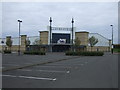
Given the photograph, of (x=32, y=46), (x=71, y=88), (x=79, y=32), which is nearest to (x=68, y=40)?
(x=79, y=32)

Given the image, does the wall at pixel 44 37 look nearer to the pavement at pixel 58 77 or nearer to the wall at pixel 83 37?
the wall at pixel 83 37

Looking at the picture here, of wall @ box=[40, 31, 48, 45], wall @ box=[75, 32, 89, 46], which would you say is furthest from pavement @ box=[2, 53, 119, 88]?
wall @ box=[75, 32, 89, 46]

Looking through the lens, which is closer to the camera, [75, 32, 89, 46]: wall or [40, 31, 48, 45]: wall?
[40, 31, 48, 45]: wall

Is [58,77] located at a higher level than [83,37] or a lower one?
lower

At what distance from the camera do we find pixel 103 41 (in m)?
90.0

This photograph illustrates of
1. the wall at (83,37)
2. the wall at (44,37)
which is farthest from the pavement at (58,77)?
the wall at (83,37)

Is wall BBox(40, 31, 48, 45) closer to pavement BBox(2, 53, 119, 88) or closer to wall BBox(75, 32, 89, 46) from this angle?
wall BBox(75, 32, 89, 46)

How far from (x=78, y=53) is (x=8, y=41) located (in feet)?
137

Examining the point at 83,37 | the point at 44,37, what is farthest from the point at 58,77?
the point at 83,37

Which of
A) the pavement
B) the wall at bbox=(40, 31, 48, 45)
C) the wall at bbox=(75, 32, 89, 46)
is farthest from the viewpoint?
the wall at bbox=(75, 32, 89, 46)

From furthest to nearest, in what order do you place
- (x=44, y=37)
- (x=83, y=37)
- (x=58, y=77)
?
1. (x=44, y=37)
2. (x=83, y=37)
3. (x=58, y=77)

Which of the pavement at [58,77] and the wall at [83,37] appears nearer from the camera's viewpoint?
the pavement at [58,77]

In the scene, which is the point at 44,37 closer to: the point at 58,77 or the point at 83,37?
the point at 83,37

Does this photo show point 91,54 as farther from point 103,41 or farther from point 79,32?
A: point 103,41
